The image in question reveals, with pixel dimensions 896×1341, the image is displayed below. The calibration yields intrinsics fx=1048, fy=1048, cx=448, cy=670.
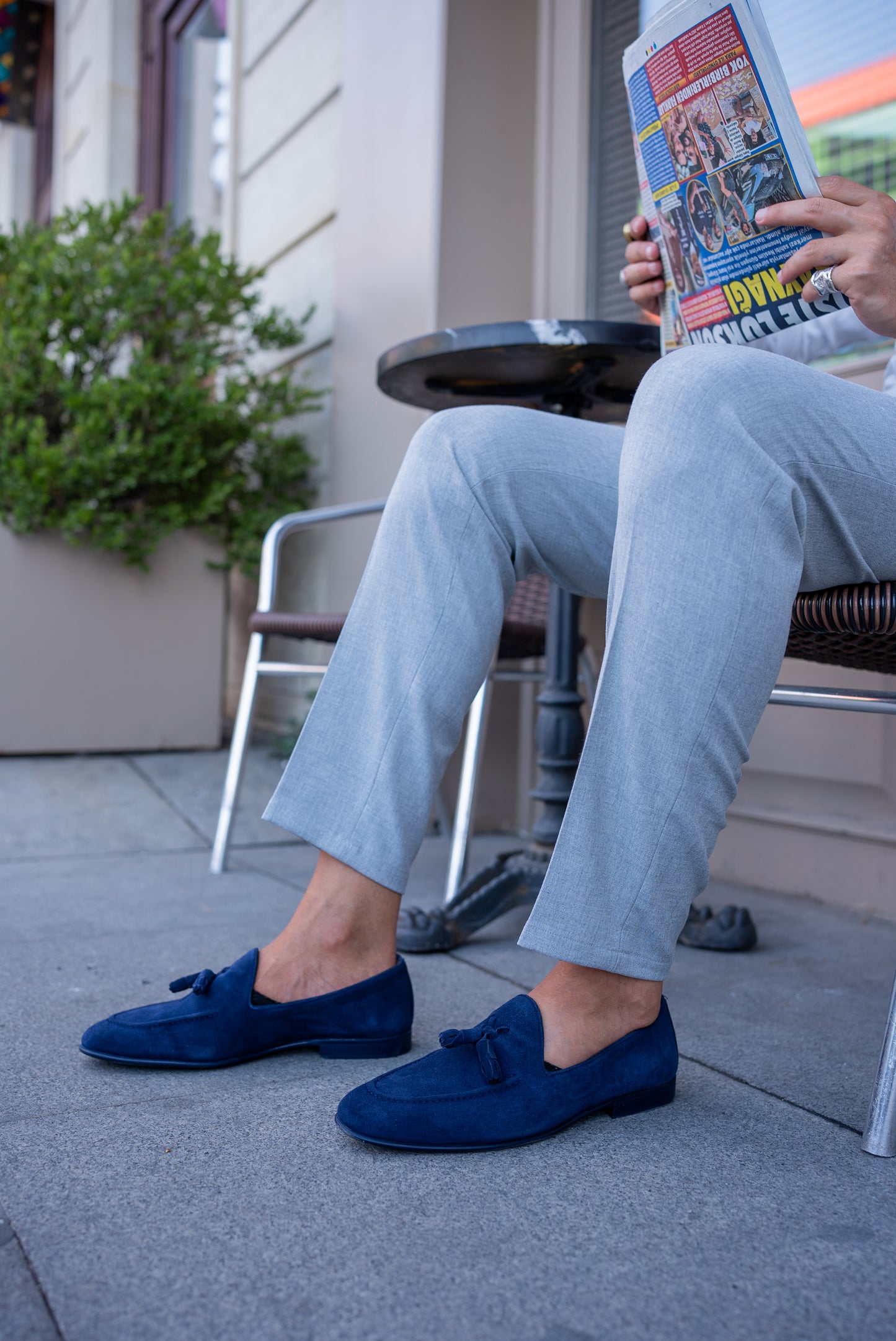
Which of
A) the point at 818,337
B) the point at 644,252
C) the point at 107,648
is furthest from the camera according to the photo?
the point at 107,648

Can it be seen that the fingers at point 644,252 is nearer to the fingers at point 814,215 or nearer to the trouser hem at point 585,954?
the fingers at point 814,215

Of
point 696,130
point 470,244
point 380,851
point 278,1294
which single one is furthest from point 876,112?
point 278,1294

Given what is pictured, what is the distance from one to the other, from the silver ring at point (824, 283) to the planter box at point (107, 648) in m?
2.33

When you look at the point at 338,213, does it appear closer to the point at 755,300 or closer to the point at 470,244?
the point at 470,244

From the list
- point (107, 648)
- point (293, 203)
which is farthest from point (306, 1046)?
point (293, 203)

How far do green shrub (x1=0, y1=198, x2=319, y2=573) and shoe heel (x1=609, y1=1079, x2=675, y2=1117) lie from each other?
2.26m

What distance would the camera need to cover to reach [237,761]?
6.46 ft

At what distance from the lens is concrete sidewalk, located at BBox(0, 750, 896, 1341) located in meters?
0.59

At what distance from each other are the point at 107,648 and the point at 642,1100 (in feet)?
7.66

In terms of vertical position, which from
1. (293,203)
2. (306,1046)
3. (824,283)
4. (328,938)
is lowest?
(306,1046)

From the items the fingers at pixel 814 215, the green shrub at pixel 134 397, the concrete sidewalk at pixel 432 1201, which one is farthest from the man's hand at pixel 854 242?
the green shrub at pixel 134 397

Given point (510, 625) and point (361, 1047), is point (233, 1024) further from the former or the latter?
point (510, 625)

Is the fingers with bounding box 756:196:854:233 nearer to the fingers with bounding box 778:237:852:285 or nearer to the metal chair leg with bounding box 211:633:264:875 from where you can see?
the fingers with bounding box 778:237:852:285

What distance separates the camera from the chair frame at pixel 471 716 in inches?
31.9
